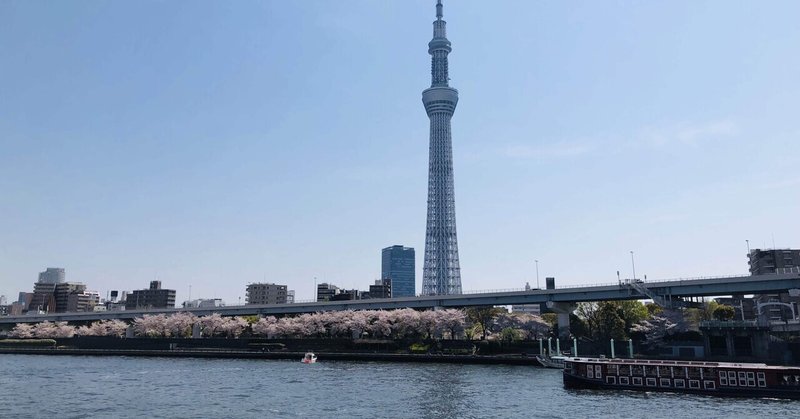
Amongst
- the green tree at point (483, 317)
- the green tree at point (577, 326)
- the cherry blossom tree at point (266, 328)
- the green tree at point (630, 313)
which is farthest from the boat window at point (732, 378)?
the cherry blossom tree at point (266, 328)

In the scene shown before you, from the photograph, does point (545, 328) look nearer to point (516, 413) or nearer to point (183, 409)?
point (516, 413)

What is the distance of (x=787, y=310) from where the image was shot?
5010 inches

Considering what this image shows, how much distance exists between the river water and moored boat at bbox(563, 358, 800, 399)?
5.75 ft

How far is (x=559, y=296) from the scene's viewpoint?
335ft

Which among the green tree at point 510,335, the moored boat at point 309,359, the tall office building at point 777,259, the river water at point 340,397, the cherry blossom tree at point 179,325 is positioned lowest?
the river water at point 340,397

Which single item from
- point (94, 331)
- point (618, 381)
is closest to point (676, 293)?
point (618, 381)

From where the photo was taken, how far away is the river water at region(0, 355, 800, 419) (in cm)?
4103

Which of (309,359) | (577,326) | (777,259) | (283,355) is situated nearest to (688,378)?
(577,326)

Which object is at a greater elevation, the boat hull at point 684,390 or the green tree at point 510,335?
the green tree at point 510,335

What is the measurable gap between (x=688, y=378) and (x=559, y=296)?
50496 mm

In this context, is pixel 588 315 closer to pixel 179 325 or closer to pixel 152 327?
pixel 179 325

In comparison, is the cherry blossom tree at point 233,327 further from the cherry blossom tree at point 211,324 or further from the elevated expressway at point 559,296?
the elevated expressway at point 559,296

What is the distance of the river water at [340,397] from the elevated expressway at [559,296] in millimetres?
30515

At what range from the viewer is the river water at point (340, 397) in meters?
41.0
